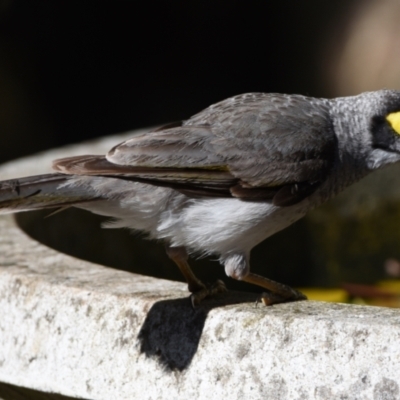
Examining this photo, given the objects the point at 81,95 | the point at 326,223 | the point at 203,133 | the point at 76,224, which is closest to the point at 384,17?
the point at 81,95

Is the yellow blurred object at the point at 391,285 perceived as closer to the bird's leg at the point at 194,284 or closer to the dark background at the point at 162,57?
the bird's leg at the point at 194,284

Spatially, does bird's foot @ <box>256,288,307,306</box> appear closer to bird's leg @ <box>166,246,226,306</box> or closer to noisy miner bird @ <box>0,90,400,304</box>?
noisy miner bird @ <box>0,90,400,304</box>

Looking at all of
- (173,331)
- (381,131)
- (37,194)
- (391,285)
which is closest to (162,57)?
(391,285)

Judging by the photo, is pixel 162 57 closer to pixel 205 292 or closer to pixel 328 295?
pixel 328 295

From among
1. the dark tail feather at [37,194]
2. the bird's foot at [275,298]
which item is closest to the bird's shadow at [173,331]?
the bird's foot at [275,298]

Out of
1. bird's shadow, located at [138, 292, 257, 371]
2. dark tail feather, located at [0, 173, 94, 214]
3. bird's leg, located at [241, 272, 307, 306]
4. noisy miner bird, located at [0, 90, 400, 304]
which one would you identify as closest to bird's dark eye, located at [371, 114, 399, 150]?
noisy miner bird, located at [0, 90, 400, 304]

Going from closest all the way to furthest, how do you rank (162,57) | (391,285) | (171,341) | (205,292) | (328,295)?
(171,341) → (205,292) → (328,295) → (391,285) → (162,57)

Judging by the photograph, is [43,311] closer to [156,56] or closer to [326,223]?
[326,223]
